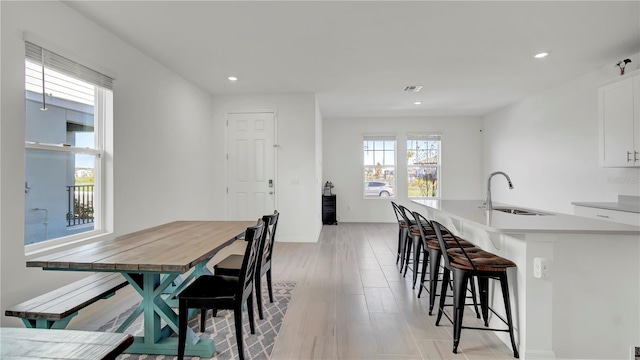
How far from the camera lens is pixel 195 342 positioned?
6.17 ft

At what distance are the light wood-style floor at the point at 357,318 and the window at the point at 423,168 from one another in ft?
11.9

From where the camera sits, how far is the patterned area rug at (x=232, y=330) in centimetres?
187

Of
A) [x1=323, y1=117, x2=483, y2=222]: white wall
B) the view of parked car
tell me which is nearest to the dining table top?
[x1=323, y1=117, x2=483, y2=222]: white wall

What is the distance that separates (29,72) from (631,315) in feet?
14.9

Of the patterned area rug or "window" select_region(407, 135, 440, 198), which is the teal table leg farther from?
"window" select_region(407, 135, 440, 198)

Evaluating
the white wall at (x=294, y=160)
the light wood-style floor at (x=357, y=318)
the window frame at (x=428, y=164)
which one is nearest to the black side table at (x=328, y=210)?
the white wall at (x=294, y=160)

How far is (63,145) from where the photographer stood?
242cm

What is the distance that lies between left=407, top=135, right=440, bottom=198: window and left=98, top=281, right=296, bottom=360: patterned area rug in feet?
17.5

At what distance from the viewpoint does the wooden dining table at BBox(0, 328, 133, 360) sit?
786 mm

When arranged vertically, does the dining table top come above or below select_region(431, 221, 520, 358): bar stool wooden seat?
above

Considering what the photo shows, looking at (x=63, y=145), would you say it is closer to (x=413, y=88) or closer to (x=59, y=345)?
(x=59, y=345)

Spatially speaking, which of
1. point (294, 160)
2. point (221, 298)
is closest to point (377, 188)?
point (294, 160)

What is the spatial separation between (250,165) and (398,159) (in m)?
3.90

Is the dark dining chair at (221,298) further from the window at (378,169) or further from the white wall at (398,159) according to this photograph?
the window at (378,169)
